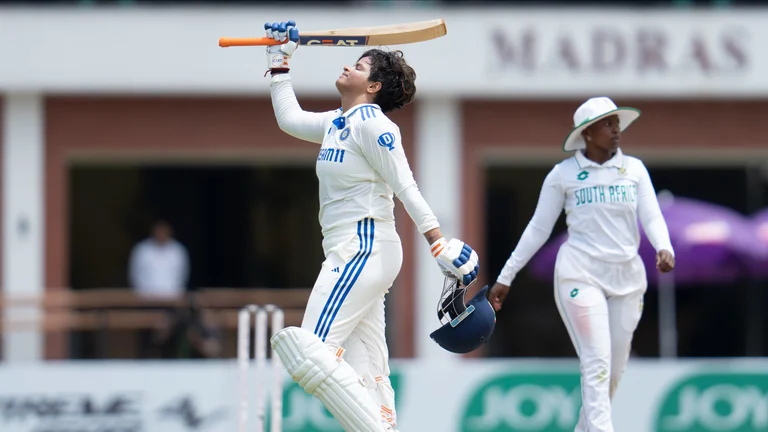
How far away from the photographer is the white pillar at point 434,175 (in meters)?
16.3

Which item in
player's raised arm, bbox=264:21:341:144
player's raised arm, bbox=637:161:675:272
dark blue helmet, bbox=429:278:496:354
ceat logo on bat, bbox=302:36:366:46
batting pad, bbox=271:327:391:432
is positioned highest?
ceat logo on bat, bbox=302:36:366:46

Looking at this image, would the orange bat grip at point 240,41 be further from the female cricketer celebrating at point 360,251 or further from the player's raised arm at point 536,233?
the player's raised arm at point 536,233

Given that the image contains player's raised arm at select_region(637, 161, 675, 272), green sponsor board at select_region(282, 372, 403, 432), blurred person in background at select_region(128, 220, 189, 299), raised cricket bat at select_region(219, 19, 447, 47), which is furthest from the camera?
blurred person in background at select_region(128, 220, 189, 299)

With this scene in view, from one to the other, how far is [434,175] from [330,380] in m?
11.1

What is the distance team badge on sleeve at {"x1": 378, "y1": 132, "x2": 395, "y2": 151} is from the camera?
564cm

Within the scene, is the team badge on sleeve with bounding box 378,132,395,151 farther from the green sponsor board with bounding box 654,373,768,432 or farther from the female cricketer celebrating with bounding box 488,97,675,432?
the green sponsor board with bounding box 654,373,768,432

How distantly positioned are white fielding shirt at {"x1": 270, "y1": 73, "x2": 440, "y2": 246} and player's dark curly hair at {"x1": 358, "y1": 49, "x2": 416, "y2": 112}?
0.52 feet

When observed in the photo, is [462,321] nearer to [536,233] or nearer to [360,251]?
[360,251]

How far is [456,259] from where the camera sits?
17.7 feet

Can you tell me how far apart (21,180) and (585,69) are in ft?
23.6

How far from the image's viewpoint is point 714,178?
17656mm

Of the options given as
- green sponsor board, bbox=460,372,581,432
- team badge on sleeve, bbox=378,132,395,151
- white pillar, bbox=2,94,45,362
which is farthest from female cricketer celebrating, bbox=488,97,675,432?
white pillar, bbox=2,94,45,362

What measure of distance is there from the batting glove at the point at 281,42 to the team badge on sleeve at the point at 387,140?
0.80 m

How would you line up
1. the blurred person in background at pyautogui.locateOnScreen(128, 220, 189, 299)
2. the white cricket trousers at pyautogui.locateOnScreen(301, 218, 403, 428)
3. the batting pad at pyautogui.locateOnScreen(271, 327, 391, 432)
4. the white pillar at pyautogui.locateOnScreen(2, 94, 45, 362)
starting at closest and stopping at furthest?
1. the batting pad at pyautogui.locateOnScreen(271, 327, 391, 432)
2. the white cricket trousers at pyautogui.locateOnScreen(301, 218, 403, 428)
3. the blurred person in background at pyautogui.locateOnScreen(128, 220, 189, 299)
4. the white pillar at pyautogui.locateOnScreen(2, 94, 45, 362)
